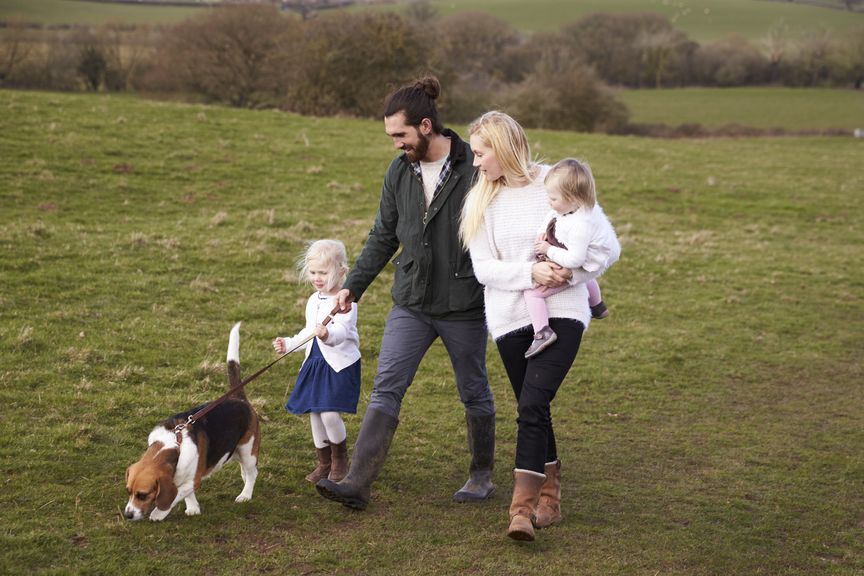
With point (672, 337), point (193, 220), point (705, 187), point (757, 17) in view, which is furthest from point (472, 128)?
point (757, 17)

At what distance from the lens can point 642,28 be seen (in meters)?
67.6

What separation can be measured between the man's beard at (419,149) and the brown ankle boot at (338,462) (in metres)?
2.13

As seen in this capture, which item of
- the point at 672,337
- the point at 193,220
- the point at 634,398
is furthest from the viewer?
the point at 193,220

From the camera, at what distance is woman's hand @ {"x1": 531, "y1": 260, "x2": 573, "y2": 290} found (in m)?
5.61

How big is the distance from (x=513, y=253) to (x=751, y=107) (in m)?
54.7

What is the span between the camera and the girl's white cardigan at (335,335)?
6.30m

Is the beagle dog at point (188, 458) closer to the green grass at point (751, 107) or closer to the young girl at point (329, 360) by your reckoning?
the young girl at point (329, 360)

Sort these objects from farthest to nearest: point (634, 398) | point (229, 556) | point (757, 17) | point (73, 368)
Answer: point (757, 17), point (634, 398), point (73, 368), point (229, 556)

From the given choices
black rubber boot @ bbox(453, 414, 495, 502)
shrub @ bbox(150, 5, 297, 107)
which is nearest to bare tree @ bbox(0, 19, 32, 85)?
shrub @ bbox(150, 5, 297, 107)

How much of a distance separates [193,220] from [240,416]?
10.5 metres

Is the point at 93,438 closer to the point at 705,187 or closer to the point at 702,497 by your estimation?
the point at 702,497

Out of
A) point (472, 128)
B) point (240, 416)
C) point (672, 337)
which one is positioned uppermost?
point (472, 128)

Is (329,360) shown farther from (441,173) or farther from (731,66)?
(731,66)

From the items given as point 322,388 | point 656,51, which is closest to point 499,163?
point 322,388
